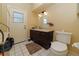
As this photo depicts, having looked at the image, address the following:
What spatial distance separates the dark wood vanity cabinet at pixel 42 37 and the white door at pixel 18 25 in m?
0.15

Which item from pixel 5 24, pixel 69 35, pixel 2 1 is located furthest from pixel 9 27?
pixel 69 35

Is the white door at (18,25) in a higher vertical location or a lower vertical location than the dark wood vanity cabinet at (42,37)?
higher

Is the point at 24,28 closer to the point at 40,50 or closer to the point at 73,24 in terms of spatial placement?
the point at 40,50

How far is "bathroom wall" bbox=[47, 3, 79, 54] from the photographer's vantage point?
1.19 m

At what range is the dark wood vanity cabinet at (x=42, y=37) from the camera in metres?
1.27

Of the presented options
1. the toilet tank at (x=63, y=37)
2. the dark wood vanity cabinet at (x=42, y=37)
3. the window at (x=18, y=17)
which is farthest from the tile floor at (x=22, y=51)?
the window at (x=18, y=17)

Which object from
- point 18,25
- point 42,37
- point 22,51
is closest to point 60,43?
point 42,37

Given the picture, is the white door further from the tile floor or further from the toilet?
the toilet

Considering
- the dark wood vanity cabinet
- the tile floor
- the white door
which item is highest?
the white door

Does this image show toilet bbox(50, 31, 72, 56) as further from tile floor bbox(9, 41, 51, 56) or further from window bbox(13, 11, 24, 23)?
window bbox(13, 11, 24, 23)

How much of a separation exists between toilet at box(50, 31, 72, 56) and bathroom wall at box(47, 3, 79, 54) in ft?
0.24

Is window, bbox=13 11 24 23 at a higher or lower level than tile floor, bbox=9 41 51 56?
higher

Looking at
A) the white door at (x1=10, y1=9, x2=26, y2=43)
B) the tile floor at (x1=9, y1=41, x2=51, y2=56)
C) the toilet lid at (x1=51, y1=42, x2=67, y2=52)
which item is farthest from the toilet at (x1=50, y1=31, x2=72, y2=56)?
the white door at (x1=10, y1=9, x2=26, y2=43)

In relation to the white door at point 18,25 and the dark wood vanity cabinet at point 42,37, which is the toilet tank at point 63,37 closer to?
the dark wood vanity cabinet at point 42,37
